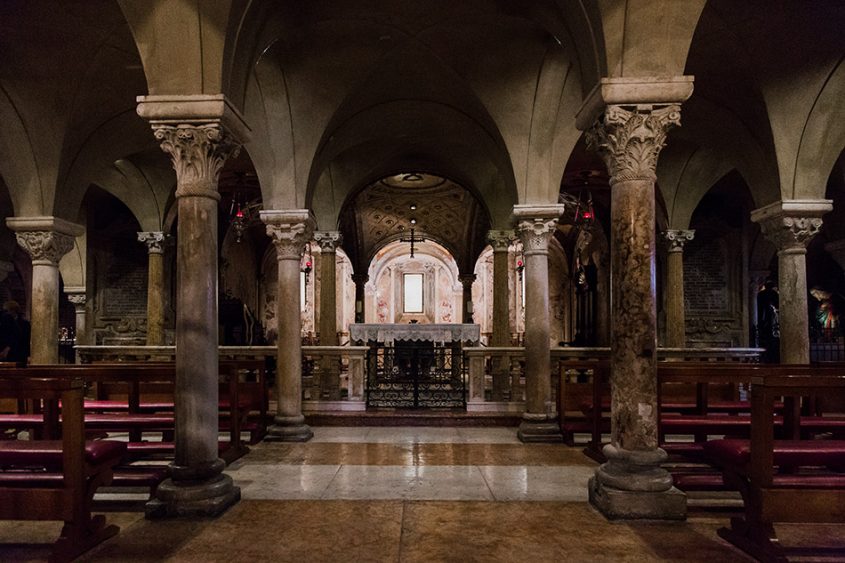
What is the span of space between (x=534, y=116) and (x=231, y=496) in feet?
20.0

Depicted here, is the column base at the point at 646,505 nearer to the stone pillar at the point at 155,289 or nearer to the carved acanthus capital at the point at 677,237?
the carved acanthus capital at the point at 677,237

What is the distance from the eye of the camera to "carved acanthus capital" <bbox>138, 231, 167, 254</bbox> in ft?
43.8

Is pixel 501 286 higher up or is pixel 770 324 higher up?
pixel 501 286

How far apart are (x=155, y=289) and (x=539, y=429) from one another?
950 cm

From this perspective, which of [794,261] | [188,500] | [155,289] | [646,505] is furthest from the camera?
[155,289]

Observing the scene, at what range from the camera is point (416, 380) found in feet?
32.1

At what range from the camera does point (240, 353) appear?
34.2 feet

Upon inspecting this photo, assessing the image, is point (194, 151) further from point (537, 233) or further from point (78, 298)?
point (78, 298)

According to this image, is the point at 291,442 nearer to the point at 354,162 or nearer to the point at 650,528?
the point at 650,528

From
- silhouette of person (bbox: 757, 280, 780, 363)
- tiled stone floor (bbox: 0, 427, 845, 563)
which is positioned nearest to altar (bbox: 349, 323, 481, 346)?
tiled stone floor (bbox: 0, 427, 845, 563)

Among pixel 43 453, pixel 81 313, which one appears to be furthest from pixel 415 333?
pixel 81 313

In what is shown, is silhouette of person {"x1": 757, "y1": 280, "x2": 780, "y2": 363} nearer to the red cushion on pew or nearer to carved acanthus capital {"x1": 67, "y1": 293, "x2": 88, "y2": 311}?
the red cushion on pew

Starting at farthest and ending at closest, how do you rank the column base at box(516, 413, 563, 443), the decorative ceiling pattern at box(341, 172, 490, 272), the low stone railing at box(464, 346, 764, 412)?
the decorative ceiling pattern at box(341, 172, 490, 272) → the low stone railing at box(464, 346, 764, 412) → the column base at box(516, 413, 563, 443)

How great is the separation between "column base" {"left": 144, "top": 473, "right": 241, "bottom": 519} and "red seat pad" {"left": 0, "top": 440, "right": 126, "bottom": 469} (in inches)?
26.9
